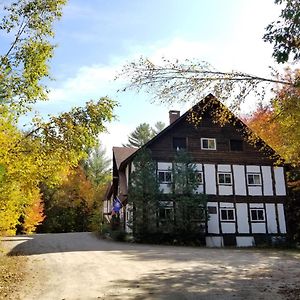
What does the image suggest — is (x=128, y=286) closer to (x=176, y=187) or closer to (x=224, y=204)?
(x=176, y=187)

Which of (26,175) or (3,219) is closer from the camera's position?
(26,175)

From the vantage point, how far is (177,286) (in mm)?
10234

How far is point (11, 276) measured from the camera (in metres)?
12.0

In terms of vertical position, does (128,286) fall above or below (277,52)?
below

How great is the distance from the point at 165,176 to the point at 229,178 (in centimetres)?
482

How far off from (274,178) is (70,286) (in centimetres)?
2253

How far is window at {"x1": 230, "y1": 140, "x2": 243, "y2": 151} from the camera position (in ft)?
97.7

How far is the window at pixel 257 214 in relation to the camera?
28703 millimetres

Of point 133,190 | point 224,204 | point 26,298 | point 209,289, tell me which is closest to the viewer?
point 26,298

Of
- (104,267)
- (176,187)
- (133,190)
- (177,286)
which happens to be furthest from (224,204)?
(177,286)

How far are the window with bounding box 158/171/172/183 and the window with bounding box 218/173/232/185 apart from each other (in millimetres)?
3753

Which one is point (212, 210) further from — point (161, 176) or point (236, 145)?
point (236, 145)

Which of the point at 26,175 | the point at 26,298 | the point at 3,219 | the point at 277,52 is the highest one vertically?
the point at 277,52

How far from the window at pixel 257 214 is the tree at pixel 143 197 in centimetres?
734
